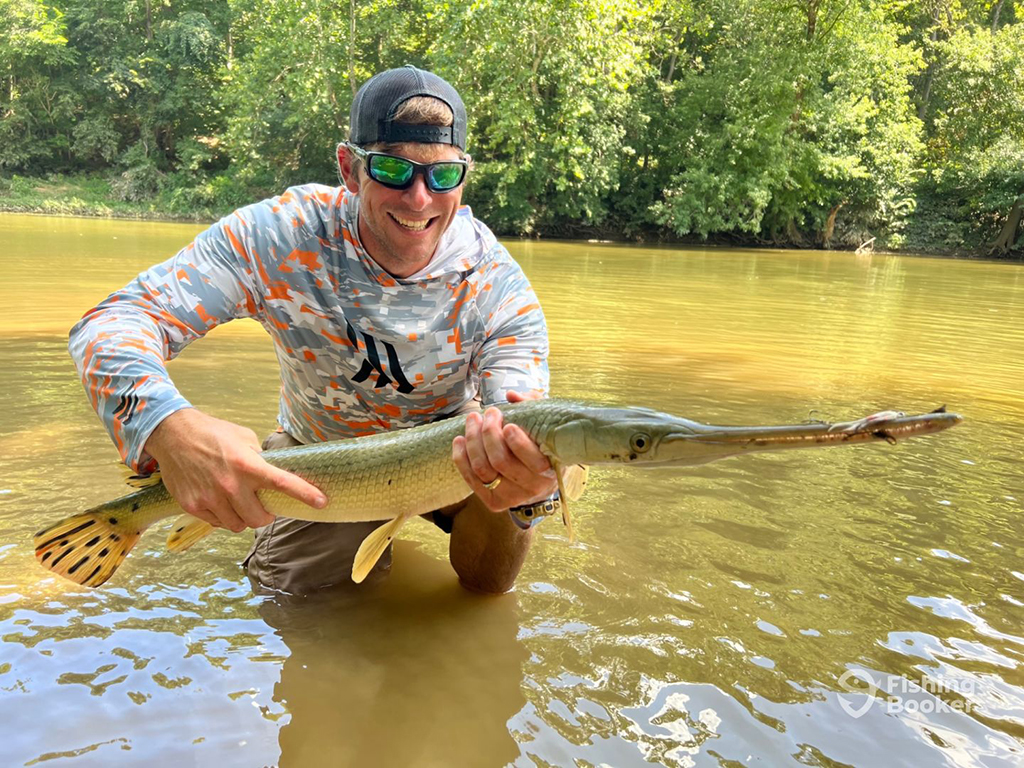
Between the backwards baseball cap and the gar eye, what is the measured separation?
5.04 feet

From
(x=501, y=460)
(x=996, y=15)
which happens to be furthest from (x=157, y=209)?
(x=501, y=460)

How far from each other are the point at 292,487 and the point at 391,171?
3.95 ft

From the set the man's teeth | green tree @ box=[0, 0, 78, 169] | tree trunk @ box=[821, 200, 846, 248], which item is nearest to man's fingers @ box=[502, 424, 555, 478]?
the man's teeth

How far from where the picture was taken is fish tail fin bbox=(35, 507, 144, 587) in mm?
2434

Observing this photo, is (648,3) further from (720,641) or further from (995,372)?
(720,641)

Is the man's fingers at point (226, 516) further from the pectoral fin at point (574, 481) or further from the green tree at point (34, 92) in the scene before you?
the green tree at point (34, 92)

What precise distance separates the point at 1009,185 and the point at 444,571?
31426 millimetres

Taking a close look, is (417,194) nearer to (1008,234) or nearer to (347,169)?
(347,169)

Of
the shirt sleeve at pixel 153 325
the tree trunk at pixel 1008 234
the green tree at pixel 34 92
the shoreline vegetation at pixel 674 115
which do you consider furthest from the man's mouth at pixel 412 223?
the green tree at pixel 34 92

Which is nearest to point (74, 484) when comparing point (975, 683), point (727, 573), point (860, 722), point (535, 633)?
point (535, 633)

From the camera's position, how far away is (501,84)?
2511cm

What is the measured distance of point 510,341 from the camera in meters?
2.92

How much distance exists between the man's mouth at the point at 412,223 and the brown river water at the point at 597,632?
144cm

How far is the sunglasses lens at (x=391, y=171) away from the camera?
274cm
